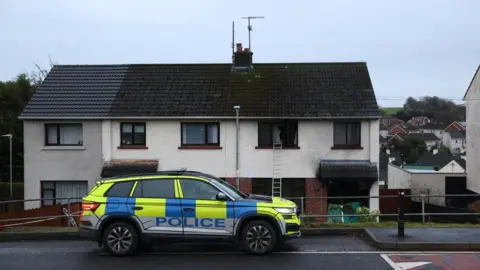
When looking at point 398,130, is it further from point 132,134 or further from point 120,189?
point 120,189

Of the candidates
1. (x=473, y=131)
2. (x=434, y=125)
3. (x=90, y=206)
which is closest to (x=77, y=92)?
(x=90, y=206)

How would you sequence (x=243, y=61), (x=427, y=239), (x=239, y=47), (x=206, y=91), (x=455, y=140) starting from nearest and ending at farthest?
(x=427, y=239)
(x=206, y=91)
(x=243, y=61)
(x=239, y=47)
(x=455, y=140)

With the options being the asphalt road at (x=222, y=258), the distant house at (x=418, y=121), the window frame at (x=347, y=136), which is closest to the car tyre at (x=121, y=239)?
the asphalt road at (x=222, y=258)

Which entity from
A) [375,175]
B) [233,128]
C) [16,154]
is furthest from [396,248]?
[16,154]

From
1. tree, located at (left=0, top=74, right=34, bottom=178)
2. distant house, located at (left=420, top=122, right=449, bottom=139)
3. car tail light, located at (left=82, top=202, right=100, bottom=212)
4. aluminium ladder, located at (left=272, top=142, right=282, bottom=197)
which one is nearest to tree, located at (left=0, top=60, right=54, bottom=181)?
tree, located at (left=0, top=74, right=34, bottom=178)

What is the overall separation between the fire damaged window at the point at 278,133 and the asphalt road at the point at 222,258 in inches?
470

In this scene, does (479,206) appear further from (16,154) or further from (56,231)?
(16,154)

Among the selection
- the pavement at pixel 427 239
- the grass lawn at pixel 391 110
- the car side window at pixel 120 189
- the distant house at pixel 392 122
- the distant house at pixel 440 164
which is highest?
the grass lawn at pixel 391 110

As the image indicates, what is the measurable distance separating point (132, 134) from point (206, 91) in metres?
3.80

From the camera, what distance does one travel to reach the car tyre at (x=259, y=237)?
10172mm

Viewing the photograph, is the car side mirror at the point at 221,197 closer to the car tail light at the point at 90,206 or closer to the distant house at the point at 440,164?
the car tail light at the point at 90,206

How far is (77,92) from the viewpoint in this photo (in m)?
24.9

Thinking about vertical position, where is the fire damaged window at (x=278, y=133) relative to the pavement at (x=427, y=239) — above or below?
above

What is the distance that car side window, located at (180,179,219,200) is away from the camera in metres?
10.3
